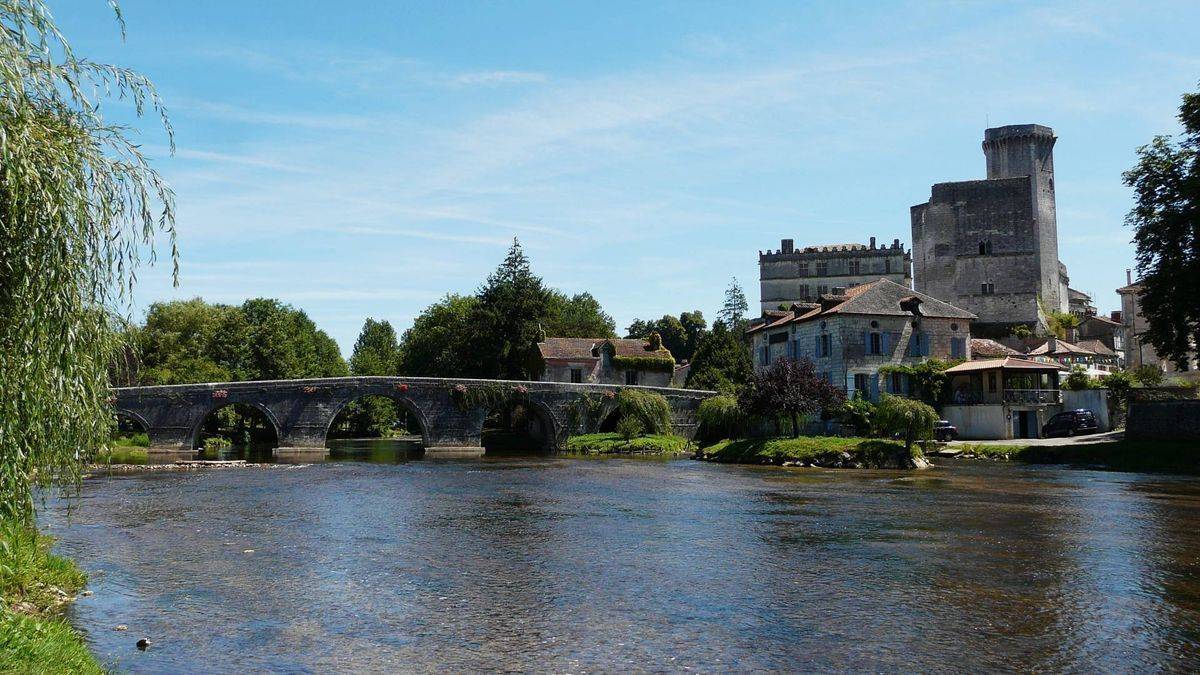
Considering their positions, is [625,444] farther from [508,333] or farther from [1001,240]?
[1001,240]

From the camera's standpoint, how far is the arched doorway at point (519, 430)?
54.2 m

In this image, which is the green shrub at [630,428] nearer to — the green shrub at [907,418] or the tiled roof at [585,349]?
the tiled roof at [585,349]

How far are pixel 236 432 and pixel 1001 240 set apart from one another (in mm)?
64298

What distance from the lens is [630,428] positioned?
2047 inches

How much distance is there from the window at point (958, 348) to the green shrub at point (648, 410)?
16613 millimetres

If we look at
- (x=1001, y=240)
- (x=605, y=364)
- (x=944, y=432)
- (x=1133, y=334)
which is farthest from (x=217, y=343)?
(x=1133, y=334)

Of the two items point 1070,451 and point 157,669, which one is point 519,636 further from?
point 1070,451

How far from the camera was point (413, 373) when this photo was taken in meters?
80.2

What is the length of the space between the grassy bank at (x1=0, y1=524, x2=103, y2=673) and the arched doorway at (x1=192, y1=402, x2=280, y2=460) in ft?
134

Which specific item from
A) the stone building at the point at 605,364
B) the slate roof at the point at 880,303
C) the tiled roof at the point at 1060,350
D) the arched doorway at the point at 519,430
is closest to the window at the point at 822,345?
the slate roof at the point at 880,303

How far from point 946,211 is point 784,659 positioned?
77081mm

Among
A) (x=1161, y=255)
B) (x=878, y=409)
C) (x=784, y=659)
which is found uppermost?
(x=1161, y=255)

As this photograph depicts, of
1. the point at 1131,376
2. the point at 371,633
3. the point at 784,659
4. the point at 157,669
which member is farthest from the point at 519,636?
the point at 1131,376

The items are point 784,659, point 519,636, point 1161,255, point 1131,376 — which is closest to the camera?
point 784,659
